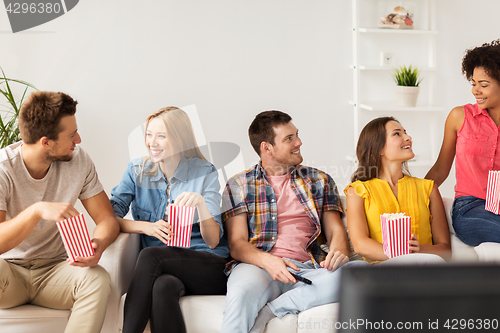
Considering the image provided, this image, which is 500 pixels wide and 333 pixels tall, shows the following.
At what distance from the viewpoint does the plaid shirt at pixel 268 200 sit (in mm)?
2041

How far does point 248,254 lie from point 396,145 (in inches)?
30.8

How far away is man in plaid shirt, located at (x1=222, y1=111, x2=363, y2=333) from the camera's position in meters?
1.73

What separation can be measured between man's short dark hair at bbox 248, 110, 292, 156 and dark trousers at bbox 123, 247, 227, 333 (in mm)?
573

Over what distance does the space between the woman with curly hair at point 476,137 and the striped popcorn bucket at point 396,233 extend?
0.43 meters

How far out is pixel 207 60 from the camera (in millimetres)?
3213

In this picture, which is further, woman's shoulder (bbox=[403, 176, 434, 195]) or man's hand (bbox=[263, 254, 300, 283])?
woman's shoulder (bbox=[403, 176, 434, 195])

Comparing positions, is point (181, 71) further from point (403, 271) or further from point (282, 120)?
point (403, 271)

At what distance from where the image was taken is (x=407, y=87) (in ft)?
10.5

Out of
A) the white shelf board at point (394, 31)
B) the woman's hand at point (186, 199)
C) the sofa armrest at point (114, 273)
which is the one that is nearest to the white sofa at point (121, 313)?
the sofa armrest at point (114, 273)

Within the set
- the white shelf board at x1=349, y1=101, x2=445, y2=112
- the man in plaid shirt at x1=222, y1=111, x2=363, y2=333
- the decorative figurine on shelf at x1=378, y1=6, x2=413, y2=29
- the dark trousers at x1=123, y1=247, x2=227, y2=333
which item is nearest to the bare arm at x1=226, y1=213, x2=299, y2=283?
the man in plaid shirt at x1=222, y1=111, x2=363, y2=333

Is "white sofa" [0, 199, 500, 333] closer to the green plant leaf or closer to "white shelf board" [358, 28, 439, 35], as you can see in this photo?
the green plant leaf

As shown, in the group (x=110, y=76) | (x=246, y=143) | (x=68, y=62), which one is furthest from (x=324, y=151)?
(x=68, y=62)

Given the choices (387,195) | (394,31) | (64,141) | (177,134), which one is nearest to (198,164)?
(177,134)

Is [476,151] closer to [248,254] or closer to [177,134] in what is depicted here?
[248,254]
